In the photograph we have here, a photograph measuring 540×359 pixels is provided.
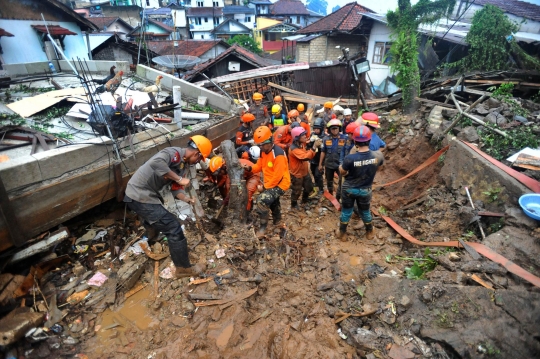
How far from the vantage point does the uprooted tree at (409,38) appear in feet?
31.4

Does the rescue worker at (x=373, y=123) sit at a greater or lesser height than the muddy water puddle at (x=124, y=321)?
greater

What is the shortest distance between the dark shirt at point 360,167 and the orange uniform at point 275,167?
1.05 metres

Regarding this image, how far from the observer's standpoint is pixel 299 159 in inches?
227

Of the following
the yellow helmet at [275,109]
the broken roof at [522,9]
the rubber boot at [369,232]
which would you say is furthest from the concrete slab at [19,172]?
the broken roof at [522,9]

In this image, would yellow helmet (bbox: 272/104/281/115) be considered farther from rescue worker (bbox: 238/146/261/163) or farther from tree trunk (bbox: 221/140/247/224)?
tree trunk (bbox: 221/140/247/224)

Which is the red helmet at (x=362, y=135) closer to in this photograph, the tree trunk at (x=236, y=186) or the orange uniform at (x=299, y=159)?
the orange uniform at (x=299, y=159)

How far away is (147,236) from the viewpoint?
4914 millimetres

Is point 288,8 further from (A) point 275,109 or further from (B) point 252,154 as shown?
(B) point 252,154

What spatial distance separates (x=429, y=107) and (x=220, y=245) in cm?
809

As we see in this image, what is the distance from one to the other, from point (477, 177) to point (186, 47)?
25.6 metres

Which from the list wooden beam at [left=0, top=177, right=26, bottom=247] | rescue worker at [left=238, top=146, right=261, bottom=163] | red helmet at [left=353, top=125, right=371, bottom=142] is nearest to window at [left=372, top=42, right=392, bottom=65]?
rescue worker at [left=238, top=146, right=261, bottom=163]

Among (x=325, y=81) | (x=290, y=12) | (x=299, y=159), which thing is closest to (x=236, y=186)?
(x=299, y=159)

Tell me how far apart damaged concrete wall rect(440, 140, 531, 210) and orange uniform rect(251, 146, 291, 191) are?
3.21 metres

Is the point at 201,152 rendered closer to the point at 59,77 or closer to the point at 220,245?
the point at 220,245
